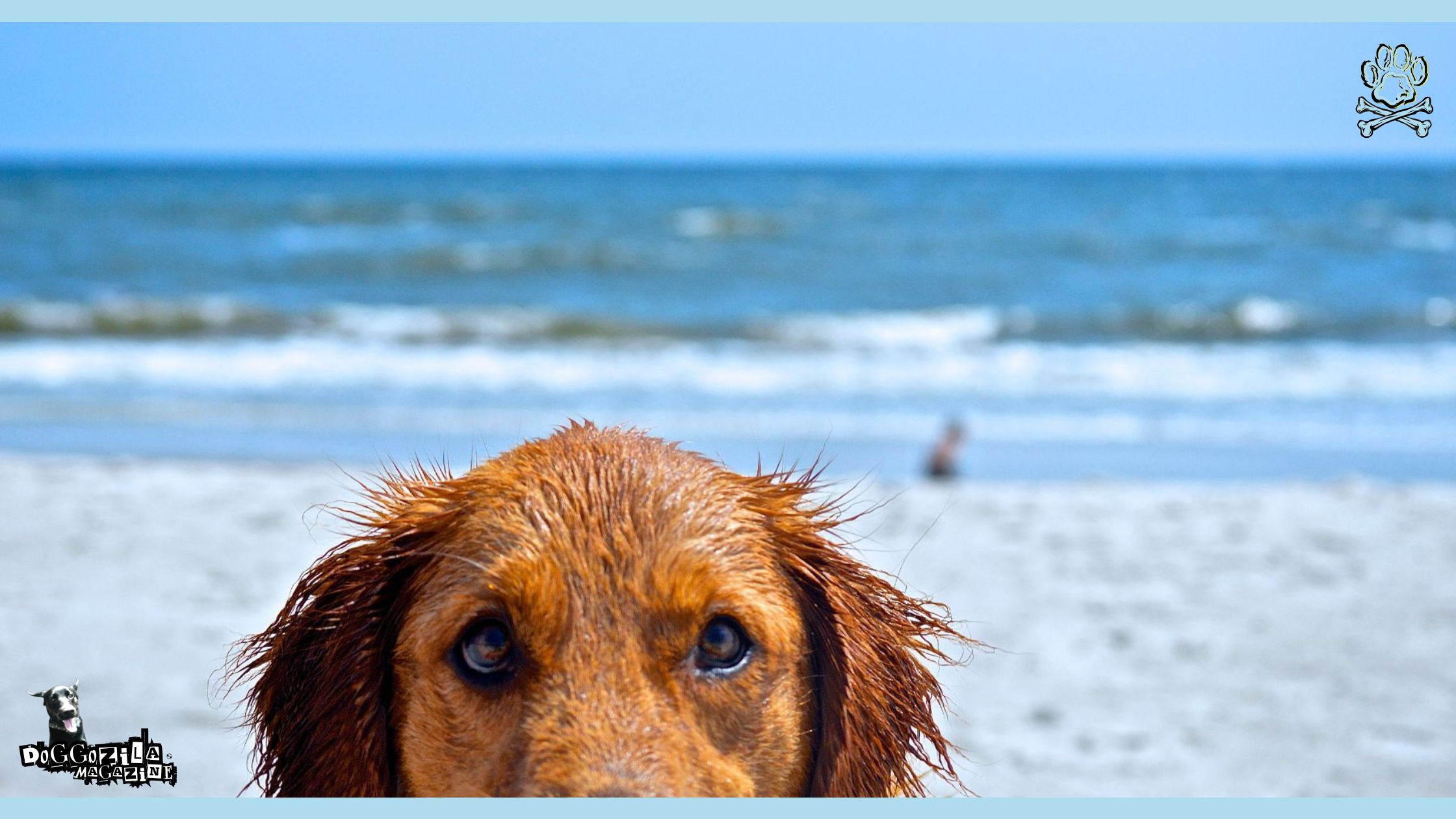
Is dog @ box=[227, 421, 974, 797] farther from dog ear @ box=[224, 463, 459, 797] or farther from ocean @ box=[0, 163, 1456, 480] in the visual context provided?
ocean @ box=[0, 163, 1456, 480]

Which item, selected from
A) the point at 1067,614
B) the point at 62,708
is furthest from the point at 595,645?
the point at 1067,614

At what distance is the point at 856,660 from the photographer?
208 centimetres

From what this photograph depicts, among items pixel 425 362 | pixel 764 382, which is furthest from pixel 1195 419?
pixel 425 362

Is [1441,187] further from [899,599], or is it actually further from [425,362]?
[899,599]

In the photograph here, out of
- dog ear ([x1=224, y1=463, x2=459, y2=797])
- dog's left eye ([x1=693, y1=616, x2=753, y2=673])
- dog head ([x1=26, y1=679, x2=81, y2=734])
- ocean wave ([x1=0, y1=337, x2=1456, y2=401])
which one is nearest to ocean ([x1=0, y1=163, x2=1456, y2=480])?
ocean wave ([x1=0, y1=337, x2=1456, y2=401])

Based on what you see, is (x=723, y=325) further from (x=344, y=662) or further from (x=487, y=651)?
(x=487, y=651)

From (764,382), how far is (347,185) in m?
44.6

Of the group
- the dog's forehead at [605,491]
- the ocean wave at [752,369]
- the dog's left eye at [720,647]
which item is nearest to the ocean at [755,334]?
the ocean wave at [752,369]

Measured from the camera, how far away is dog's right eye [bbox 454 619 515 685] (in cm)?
185

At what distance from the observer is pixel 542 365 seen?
15.4 m

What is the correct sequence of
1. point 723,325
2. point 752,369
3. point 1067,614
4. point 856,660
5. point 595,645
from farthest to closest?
point 723,325 < point 752,369 < point 1067,614 < point 856,660 < point 595,645

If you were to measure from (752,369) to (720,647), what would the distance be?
13401mm

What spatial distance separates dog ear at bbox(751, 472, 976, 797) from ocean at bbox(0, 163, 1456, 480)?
5.7 inches

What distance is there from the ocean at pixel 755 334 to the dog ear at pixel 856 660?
0.14 meters
